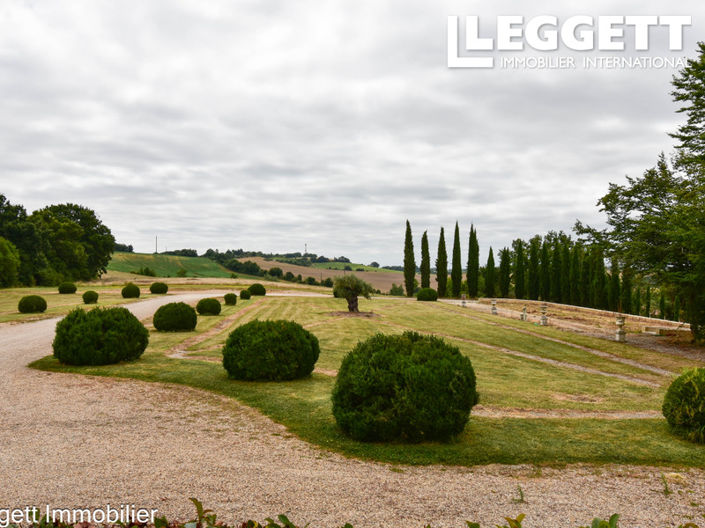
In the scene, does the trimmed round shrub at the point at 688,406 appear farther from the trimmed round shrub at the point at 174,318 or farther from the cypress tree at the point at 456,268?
the cypress tree at the point at 456,268

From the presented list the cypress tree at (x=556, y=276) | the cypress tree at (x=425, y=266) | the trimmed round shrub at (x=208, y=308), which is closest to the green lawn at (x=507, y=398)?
the trimmed round shrub at (x=208, y=308)

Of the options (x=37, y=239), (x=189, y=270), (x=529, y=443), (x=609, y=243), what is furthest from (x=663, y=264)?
(x=189, y=270)

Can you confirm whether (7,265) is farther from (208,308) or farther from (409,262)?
(409,262)

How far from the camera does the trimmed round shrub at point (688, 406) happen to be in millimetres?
6539

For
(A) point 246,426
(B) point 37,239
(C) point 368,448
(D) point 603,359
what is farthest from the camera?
(B) point 37,239

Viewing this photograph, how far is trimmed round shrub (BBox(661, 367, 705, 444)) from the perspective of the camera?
6539mm

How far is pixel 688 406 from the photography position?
6.65 meters

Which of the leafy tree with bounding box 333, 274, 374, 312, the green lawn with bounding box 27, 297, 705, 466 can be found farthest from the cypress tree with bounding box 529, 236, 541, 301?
the green lawn with bounding box 27, 297, 705, 466

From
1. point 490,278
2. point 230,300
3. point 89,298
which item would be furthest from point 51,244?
point 490,278

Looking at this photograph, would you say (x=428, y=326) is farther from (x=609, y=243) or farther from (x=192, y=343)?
(x=192, y=343)

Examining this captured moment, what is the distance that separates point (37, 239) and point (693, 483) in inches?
2709

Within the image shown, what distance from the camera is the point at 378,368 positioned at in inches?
248

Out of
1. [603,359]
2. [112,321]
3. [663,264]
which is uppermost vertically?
[663,264]

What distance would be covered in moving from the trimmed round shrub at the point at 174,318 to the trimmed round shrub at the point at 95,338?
23.6 feet
